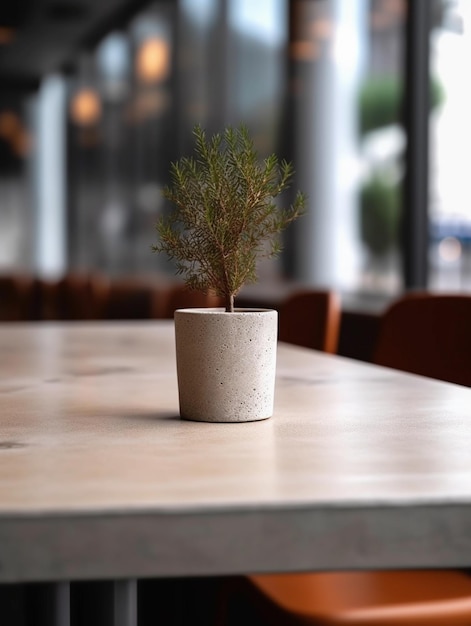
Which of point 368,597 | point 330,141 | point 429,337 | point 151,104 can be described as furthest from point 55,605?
point 151,104

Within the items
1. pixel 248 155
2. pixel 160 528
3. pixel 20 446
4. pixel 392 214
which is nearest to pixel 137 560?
pixel 160 528

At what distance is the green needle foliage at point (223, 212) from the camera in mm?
930

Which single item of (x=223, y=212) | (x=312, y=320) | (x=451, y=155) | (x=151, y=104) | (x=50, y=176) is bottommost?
(x=312, y=320)

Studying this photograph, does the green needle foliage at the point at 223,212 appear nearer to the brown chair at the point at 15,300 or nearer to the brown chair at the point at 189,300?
the brown chair at the point at 189,300

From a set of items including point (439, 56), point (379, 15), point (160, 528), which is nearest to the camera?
point (160, 528)

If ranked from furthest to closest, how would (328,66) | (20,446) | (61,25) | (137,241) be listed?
(61,25) < (137,241) < (328,66) < (20,446)

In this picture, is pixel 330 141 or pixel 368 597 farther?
pixel 330 141

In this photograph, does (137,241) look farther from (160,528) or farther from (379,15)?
(160,528)

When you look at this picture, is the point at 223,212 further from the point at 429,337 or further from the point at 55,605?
the point at 429,337

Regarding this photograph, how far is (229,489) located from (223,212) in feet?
1.15

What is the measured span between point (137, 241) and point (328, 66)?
3897 millimetres

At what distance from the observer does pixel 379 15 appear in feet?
14.9

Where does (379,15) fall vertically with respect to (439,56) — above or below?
above

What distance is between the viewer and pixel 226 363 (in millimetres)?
931
